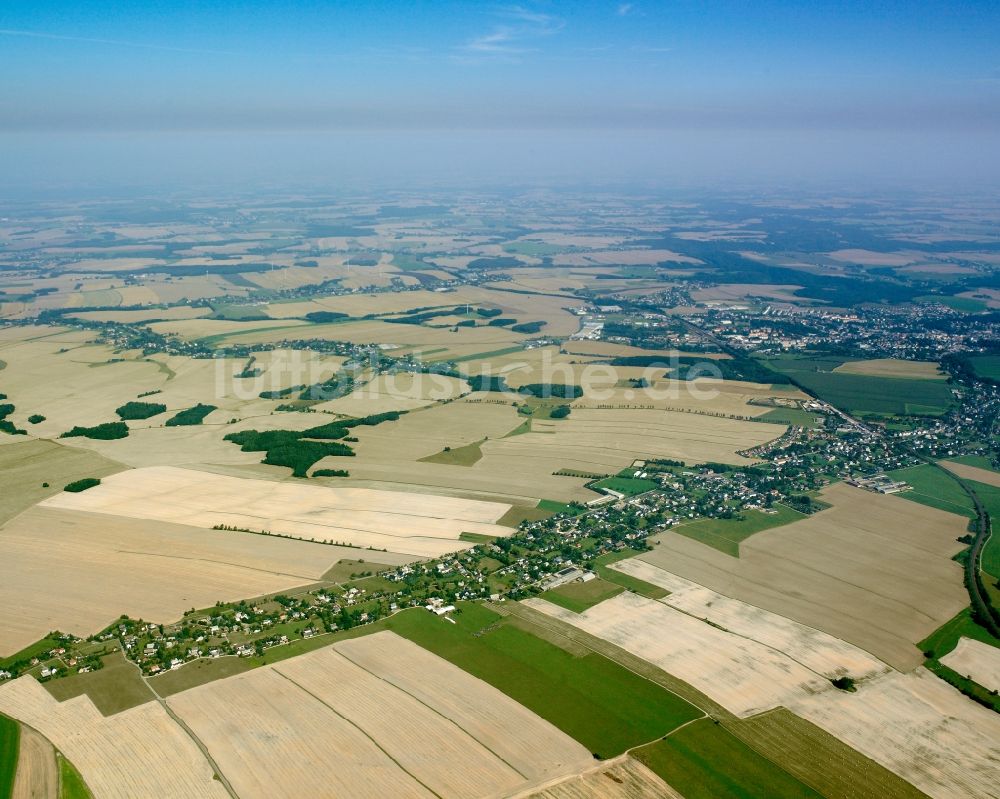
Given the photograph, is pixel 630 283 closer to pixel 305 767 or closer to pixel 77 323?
pixel 77 323

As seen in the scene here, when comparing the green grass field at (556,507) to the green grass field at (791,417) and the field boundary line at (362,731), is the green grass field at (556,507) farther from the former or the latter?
the green grass field at (791,417)

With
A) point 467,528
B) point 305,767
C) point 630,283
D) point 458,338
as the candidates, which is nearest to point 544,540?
point 467,528

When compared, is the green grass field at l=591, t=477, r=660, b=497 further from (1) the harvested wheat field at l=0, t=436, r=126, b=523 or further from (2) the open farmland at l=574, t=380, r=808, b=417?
(1) the harvested wheat field at l=0, t=436, r=126, b=523

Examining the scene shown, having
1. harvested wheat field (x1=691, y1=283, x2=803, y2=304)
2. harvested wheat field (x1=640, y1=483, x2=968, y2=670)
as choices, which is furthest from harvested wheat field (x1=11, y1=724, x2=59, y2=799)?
harvested wheat field (x1=691, y1=283, x2=803, y2=304)

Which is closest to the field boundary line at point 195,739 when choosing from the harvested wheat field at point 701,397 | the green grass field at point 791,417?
the harvested wheat field at point 701,397

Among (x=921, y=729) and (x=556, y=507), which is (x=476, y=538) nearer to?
(x=556, y=507)

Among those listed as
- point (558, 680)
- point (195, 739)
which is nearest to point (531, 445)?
point (558, 680)
